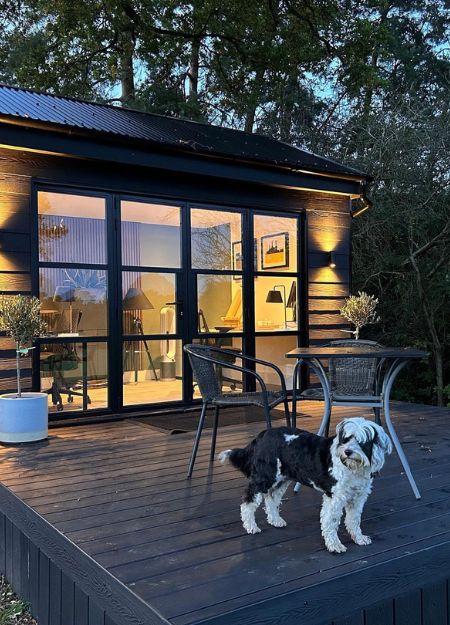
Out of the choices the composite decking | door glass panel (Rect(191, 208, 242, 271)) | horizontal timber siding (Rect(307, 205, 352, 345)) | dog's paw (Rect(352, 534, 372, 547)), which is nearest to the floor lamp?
door glass panel (Rect(191, 208, 242, 271))

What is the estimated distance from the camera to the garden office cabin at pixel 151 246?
14.7 ft

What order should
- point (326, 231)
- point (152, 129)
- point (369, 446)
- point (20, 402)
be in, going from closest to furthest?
1. point (369, 446)
2. point (20, 402)
3. point (152, 129)
4. point (326, 231)

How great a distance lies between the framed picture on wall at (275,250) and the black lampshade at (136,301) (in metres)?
1.40

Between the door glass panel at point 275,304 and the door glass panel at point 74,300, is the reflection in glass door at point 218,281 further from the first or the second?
the door glass panel at point 74,300

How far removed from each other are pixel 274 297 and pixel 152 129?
218 cm

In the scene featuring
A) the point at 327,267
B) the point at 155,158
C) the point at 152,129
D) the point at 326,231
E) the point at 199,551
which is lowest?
the point at 199,551

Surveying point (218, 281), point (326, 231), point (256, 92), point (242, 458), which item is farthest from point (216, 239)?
point (256, 92)

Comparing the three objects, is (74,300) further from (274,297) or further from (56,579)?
(56,579)

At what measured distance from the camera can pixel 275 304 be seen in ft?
19.4

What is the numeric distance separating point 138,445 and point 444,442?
2.15 m

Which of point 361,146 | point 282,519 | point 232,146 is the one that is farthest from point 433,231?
point 282,519

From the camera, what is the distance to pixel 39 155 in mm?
4492

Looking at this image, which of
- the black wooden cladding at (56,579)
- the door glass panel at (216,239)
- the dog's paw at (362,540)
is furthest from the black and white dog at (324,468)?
the door glass panel at (216,239)

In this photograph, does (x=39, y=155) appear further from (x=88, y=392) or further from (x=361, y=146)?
(x=361, y=146)
